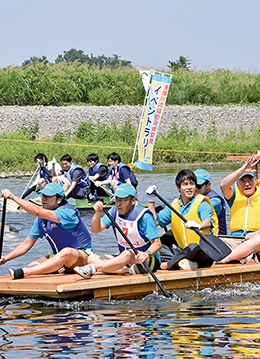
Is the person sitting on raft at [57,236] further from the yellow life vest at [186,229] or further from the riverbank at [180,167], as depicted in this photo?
the riverbank at [180,167]

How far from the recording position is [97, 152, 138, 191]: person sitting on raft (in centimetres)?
1304

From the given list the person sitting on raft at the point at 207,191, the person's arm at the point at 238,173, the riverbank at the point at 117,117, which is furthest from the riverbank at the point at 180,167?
the person's arm at the point at 238,173

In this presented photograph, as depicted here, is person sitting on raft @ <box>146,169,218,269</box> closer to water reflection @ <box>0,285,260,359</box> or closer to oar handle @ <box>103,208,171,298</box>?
water reflection @ <box>0,285,260,359</box>

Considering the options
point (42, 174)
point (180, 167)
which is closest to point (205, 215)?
point (42, 174)

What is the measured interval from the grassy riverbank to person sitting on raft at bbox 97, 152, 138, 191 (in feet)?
27.5

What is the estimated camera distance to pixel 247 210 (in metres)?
7.59

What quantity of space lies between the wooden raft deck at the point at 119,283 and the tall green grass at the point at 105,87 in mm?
22818

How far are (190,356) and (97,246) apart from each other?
19.8 ft

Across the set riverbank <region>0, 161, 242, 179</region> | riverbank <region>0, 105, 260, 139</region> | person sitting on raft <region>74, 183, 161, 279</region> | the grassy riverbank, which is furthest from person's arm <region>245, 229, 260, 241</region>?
riverbank <region>0, 105, 260, 139</region>

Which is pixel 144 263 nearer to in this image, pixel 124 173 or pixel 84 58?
pixel 124 173

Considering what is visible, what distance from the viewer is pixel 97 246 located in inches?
417

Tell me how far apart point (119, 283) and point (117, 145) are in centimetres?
1731

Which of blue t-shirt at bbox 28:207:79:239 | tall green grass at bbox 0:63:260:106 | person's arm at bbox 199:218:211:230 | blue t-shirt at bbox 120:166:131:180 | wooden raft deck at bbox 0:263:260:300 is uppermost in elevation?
tall green grass at bbox 0:63:260:106

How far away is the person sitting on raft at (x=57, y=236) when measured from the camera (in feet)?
21.4
